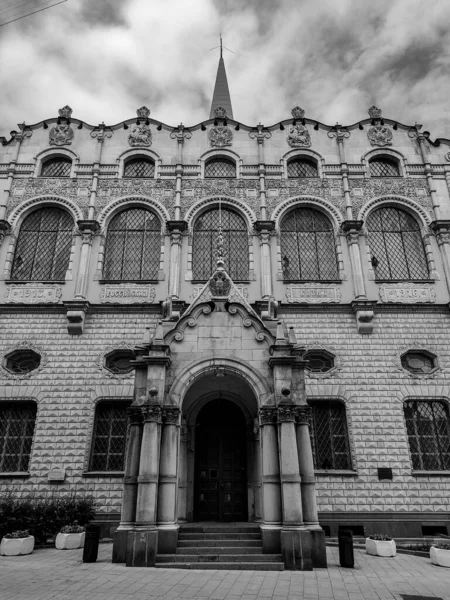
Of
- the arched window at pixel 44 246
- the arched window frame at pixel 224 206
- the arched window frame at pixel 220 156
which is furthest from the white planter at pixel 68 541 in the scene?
the arched window frame at pixel 220 156

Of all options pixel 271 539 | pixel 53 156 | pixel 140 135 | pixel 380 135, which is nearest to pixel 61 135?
pixel 53 156

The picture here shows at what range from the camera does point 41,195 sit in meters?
22.7

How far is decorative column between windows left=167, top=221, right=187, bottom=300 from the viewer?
66.7 feet

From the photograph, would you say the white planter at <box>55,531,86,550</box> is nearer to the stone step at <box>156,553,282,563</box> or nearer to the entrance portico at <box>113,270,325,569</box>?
the entrance portico at <box>113,270,325,569</box>

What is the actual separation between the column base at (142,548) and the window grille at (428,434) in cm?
1121

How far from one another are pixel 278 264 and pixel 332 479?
9620 mm

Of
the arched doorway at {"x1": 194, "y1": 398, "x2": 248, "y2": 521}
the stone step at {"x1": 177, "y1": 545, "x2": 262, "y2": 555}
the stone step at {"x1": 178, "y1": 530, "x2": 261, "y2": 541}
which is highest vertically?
the arched doorway at {"x1": 194, "y1": 398, "x2": 248, "y2": 521}

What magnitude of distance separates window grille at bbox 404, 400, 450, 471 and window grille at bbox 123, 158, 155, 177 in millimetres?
17203

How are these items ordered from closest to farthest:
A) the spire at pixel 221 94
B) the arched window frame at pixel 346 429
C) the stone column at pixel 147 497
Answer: the stone column at pixel 147 497
the arched window frame at pixel 346 429
the spire at pixel 221 94

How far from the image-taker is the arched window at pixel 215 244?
2144 centimetres

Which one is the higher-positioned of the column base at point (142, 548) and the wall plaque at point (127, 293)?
the wall plaque at point (127, 293)

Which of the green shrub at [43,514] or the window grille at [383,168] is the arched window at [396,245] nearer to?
the window grille at [383,168]

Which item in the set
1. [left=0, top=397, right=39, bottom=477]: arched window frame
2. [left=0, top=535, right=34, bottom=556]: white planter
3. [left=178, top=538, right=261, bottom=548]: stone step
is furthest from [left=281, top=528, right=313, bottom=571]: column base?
[left=0, top=397, right=39, bottom=477]: arched window frame

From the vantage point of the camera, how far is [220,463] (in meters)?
17.2
